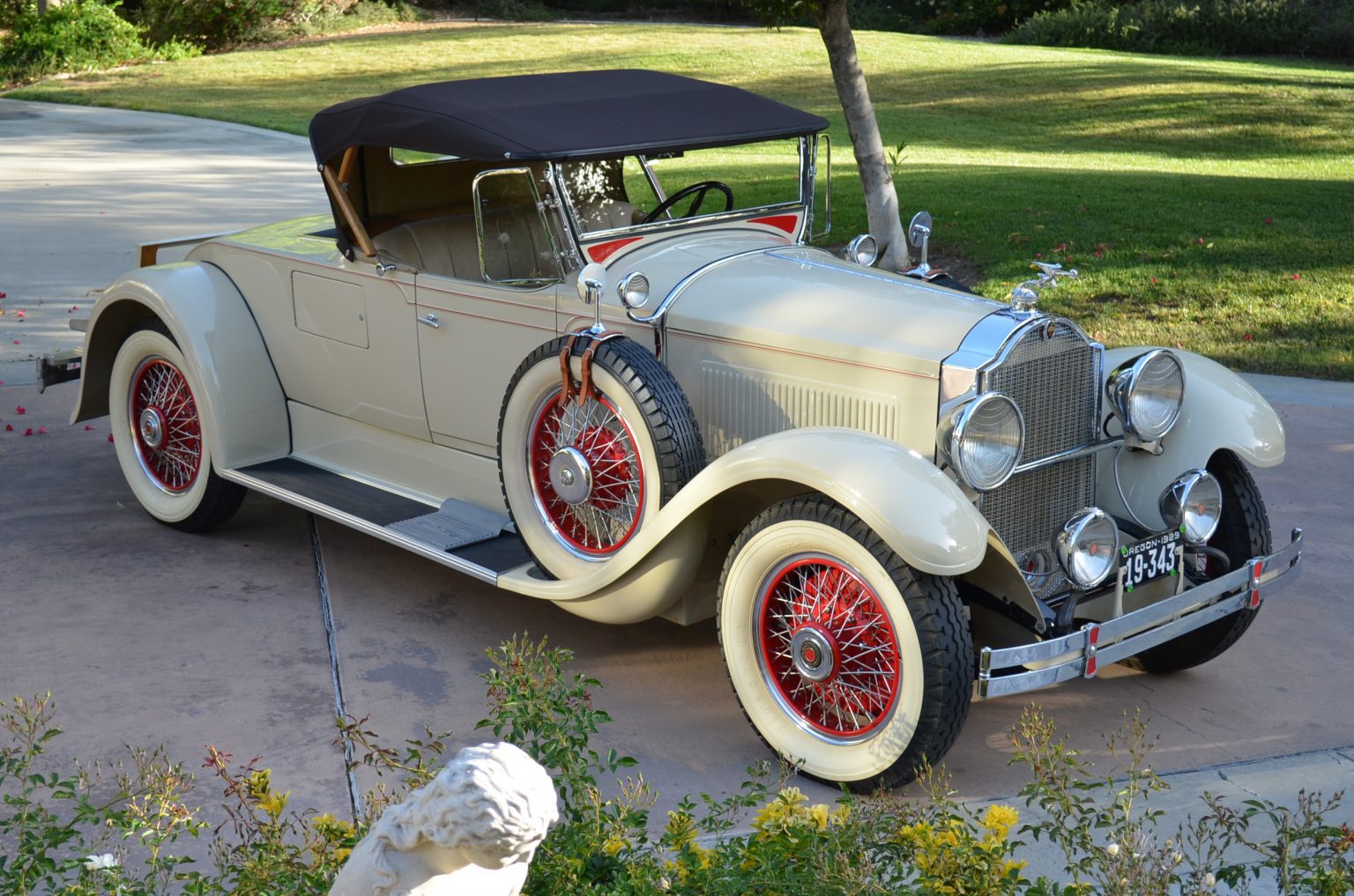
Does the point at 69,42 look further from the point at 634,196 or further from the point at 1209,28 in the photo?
the point at 634,196

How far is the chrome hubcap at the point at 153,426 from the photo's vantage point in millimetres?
5730

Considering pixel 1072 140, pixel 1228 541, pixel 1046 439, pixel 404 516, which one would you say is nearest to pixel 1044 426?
pixel 1046 439

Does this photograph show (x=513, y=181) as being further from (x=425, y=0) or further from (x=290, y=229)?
(x=425, y=0)

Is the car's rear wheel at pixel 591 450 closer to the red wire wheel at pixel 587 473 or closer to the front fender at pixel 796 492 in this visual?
the red wire wheel at pixel 587 473

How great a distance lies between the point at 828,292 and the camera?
4379 millimetres

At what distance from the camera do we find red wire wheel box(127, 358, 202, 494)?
571cm

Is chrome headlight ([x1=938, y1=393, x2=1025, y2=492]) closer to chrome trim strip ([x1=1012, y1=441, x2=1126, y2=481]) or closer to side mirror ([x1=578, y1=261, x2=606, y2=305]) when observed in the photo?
chrome trim strip ([x1=1012, y1=441, x2=1126, y2=481])

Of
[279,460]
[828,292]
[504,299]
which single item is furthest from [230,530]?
[828,292]

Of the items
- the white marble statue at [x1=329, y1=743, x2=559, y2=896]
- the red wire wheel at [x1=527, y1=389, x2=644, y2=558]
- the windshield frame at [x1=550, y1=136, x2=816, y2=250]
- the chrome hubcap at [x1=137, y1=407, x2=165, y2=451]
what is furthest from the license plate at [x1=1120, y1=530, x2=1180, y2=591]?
the chrome hubcap at [x1=137, y1=407, x2=165, y2=451]

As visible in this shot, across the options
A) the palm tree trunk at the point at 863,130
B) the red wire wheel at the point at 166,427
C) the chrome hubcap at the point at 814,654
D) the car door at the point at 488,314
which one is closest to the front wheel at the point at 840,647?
the chrome hubcap at the point at 814,654

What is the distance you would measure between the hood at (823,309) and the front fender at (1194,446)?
77cm

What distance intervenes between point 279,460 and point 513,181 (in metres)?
1.67

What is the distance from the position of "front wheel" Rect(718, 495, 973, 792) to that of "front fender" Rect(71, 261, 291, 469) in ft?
8.00

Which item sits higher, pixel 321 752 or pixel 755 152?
pixel 755 152
